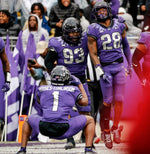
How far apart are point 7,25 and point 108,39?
178 inches

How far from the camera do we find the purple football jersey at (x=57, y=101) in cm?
759

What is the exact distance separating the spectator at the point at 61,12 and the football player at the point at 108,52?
3810 millimetres

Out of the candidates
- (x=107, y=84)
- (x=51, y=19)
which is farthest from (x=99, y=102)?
(x=51, y=19)

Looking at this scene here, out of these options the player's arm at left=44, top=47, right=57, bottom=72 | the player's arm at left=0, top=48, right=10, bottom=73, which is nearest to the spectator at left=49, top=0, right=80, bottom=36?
the player's arm at left=0, top=48, right=10, bottom=73

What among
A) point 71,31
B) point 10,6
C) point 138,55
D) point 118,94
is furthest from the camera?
point 10,6

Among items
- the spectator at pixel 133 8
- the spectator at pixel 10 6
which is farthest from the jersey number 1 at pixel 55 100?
the spectator at pixel 133 8

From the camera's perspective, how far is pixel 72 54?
8.94m

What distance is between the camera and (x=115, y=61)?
9.11 meters

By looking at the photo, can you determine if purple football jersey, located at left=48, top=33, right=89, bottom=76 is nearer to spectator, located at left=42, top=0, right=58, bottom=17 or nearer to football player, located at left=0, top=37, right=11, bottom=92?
football player, located at left=0, top=37, right=11, bottom=92

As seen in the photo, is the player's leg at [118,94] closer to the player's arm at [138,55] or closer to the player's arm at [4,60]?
the player's arm at [138,55]

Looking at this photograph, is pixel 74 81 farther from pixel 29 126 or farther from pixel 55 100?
pixel 29 126

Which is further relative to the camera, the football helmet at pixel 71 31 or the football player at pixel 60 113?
the football helmet at pixel 71 31

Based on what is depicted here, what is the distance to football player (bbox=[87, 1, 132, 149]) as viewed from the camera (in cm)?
901

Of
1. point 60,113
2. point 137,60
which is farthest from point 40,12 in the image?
point 60,113
